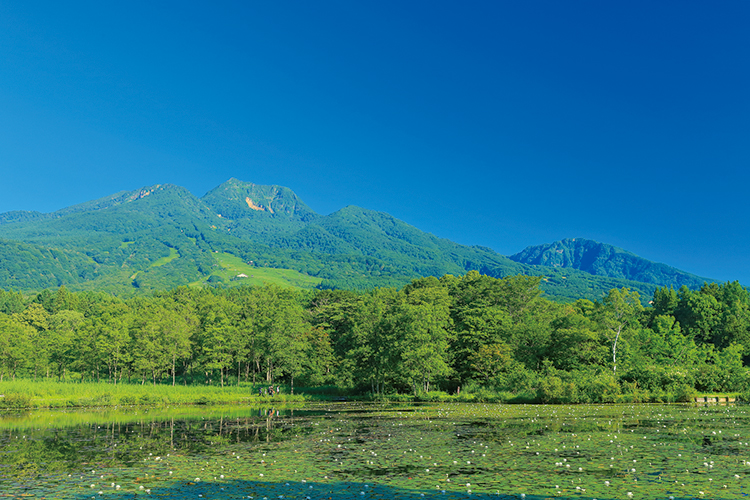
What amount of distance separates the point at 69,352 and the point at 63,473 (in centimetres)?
7052

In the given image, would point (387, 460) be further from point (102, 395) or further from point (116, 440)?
point (102, 395)

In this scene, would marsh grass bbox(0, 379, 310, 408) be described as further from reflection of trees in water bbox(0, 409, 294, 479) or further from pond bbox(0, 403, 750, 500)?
pond bbox(0, 403, 750, 500)

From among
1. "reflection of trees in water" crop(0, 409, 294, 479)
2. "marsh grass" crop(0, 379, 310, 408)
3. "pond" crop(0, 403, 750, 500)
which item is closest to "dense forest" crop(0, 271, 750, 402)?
"marsh grass" crop(0, 379, 310, 408)

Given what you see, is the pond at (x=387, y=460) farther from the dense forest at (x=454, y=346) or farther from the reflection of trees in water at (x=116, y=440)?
the dense forest at (x=454, y=346)

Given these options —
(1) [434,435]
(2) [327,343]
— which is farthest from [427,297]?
(1) [434,435]

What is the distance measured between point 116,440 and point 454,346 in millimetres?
52599

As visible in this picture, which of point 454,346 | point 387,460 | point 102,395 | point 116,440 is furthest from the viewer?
point 454,346

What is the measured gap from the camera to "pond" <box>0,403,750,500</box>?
15.3 m

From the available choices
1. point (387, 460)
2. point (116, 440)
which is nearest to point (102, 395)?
point (116, 440)

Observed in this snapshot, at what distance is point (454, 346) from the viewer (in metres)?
73.1

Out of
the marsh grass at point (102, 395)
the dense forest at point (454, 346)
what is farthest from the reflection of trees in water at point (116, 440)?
the dense forest at point (454, 346)

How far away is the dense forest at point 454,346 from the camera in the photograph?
195 feet

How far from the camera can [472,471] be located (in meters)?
17.8

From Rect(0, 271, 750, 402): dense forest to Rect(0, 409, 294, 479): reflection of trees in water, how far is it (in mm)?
30879
